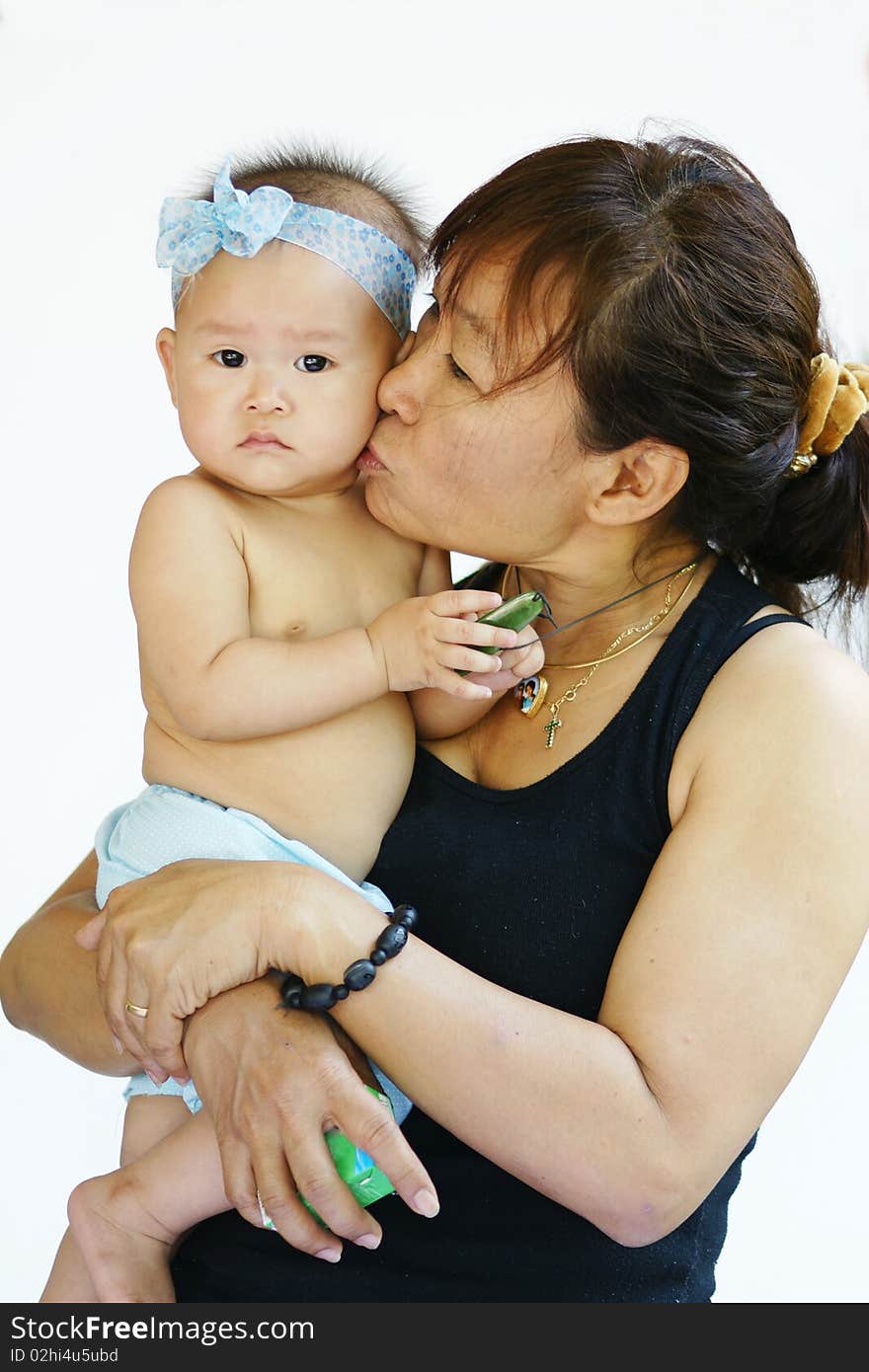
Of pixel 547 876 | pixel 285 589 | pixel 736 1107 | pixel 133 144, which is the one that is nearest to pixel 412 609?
pixel 285 589

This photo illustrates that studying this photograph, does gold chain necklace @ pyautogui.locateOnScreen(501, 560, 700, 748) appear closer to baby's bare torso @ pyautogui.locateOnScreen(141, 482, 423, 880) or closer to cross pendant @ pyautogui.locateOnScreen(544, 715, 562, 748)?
cross pendant @ pyautogui.locateOnScreen(544, 715, 562, 748)

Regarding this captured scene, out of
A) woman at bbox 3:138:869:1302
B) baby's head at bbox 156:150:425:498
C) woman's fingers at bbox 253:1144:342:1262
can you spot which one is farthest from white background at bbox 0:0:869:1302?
woman's fingers at bbox 253:1144:342:1262

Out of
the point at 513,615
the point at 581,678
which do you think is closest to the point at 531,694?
the point at 581,678

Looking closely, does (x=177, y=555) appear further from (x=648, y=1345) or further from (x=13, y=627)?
(x=13, y=627)

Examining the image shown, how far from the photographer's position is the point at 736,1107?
1.21 m

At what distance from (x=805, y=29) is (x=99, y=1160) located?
286cm

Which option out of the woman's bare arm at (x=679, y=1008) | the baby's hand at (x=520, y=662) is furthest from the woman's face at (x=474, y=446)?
the woman's bare arm at (x=679, y=1008)

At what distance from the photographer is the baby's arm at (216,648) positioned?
142 cm

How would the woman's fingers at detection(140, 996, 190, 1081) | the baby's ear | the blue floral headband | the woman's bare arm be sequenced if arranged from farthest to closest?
the baby's ear → the blue floral headband → the woman's fingers at detection(140, 996, 190, 1081) → the woman's bare arm

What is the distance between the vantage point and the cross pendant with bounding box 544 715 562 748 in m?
1.51

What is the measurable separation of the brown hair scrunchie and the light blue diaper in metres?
0.65

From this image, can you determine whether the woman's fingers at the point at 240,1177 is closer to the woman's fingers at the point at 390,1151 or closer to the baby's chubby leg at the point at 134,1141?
the woman's fingers at the point at 390,1151

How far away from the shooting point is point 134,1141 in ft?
4.97

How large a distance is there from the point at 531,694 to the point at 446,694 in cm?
9
